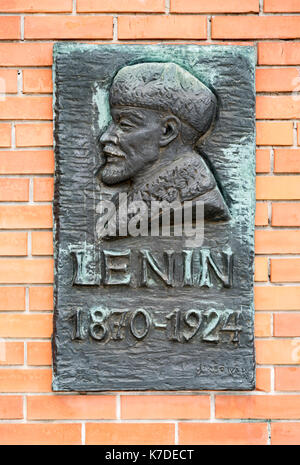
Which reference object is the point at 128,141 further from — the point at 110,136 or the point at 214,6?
the point at 214,6

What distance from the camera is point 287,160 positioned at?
2.75 m

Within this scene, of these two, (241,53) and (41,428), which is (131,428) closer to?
(41,428)

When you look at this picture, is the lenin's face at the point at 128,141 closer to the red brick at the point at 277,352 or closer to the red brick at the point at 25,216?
the red brick at the point at 25,216

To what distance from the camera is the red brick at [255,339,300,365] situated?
2.74 meters

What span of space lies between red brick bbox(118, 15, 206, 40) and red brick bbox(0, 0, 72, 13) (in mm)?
217

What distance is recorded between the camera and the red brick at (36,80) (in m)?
2.74

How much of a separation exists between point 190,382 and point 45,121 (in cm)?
112

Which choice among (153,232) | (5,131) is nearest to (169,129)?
(153,232)

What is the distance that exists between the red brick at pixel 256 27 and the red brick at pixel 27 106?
2.25 ft

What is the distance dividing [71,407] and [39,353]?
0.77ft

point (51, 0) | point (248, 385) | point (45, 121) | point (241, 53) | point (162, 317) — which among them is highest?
point (51, 0)

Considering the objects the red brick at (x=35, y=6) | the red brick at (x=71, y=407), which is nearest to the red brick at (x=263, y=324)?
the red brick at (x=71, y=407)

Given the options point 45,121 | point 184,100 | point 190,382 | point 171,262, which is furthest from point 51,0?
point 190,382

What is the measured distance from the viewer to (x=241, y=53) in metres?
2.71
